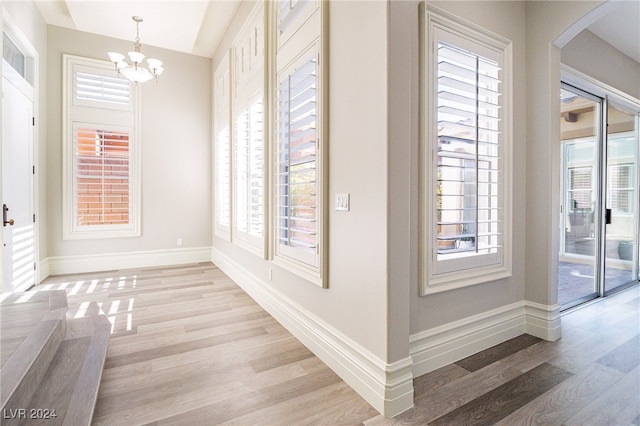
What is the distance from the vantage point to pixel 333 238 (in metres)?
2.24

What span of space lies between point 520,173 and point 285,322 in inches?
97.6

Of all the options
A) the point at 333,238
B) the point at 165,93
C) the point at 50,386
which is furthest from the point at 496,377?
the point at 165,93

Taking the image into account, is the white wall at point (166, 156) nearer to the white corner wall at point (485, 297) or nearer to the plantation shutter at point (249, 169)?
the plantation shutter at point (249, 169)

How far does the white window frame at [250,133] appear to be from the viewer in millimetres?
3398

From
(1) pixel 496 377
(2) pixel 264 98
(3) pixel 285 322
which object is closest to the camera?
(1) pixel 496 377

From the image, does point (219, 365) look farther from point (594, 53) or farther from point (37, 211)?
point (594, 53)

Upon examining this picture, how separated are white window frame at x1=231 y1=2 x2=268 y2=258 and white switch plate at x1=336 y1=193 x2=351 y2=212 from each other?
4.18 feet

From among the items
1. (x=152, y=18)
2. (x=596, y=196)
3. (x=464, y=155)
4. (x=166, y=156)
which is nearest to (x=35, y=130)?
(x=166, y=156)

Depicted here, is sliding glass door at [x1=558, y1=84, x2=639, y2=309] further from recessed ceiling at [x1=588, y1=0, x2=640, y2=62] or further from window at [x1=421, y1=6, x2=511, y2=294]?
window at [x1=421, y1=6, x2=511, y2=294]

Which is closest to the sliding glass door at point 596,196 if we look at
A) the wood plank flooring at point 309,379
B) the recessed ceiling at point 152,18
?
the wood plank flooring at point 309,379

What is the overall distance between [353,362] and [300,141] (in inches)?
67.7

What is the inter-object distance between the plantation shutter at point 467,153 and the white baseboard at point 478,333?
538mm

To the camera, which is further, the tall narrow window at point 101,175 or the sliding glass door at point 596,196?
the tall narrow window at point 101,175

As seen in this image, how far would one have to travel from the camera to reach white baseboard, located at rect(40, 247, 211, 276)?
4.87 m
